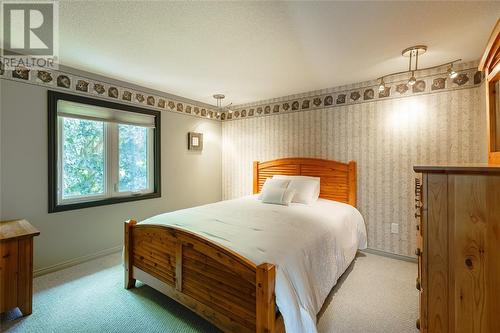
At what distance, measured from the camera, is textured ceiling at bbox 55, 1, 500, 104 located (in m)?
1.62

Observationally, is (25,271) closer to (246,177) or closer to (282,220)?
(282,220)

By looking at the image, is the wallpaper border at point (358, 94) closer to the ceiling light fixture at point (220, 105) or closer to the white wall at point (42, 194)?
the ceiling light fixture at point (220, 105)

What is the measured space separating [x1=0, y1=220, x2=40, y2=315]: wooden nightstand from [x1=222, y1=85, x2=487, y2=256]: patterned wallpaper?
10.6 ft

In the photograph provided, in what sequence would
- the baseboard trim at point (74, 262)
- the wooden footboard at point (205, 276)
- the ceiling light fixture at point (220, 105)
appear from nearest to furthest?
1. the wooden footboard at point (205, 276)
2. the baseboard trim at point (74, 262)
3. the ceiling light fixture at point (220, 105)

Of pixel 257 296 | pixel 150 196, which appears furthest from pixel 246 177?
pixel 257 296

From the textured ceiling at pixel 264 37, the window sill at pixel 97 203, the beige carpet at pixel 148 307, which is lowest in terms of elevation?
the beige carpet at pixel 148 307

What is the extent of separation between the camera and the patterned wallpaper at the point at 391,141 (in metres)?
2.51

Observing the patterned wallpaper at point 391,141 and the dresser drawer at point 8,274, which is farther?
the patterned wallpaper at point 391,141

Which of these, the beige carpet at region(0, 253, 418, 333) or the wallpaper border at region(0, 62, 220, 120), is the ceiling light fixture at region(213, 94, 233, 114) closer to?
the wallpaper border at region(0, 62, 220, 120)

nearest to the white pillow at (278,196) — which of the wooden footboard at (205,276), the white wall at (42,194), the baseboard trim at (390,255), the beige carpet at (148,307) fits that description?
the beige carpet at (148,307)

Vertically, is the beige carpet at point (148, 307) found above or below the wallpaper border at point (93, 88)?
below

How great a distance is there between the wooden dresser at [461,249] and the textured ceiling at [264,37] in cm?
128

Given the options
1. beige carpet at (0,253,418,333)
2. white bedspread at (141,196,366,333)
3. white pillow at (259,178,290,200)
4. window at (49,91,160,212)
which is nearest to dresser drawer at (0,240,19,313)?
beige carpet at (0,253,418,333)

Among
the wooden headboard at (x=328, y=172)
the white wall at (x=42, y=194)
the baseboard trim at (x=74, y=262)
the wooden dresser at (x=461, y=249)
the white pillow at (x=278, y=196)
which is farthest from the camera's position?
the wooden headboard at (x=328, y=172)
